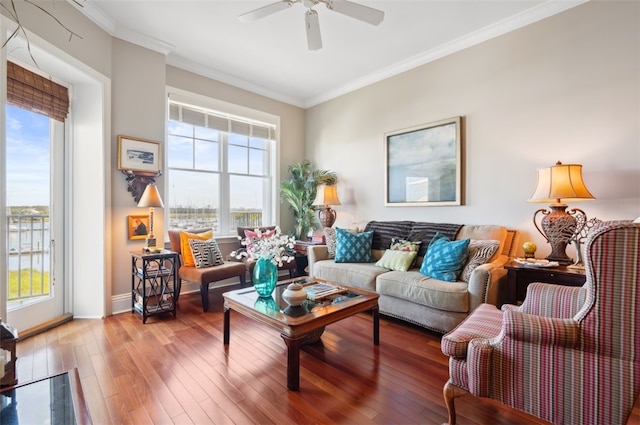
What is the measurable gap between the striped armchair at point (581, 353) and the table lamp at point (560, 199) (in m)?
1.41

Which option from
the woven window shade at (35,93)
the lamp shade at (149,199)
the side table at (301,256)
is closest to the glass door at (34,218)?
the woven window shade at (35,93)

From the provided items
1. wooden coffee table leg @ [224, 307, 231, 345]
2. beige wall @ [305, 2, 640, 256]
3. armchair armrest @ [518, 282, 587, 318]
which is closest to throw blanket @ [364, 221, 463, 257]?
beige wall @ [305, 2, 640, 256]

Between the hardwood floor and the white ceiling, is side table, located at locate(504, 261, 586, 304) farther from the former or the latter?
the white ceiling

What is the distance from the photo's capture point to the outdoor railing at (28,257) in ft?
8.45

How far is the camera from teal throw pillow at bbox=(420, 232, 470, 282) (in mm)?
2674

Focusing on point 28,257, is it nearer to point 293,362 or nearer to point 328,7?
point 293,362

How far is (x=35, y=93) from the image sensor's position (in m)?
2.59

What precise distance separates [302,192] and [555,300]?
370 cm

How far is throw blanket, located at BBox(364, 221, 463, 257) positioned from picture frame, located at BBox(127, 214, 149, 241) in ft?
8.74

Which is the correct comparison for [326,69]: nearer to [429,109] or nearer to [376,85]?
[376,85]

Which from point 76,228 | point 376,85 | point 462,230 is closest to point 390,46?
point 376,85

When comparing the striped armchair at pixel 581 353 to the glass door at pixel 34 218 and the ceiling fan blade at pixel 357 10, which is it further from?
the glass door at pixel 34 218

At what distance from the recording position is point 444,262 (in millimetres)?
2717

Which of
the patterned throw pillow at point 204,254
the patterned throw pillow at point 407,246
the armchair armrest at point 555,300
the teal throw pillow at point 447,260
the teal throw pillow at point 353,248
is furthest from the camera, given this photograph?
the teal throw pillow at point 353,248
